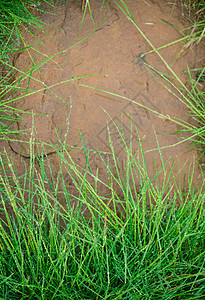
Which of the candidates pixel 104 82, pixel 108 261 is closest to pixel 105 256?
pixel 108 261

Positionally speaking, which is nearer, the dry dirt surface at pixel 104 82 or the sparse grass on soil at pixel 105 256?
the sparse grass on soil at pixel 105 256

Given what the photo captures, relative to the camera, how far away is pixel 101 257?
1092mm

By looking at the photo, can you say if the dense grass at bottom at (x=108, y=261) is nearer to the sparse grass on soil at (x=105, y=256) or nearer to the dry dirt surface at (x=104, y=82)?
the sparse grass on soil at (x=105, y=256)

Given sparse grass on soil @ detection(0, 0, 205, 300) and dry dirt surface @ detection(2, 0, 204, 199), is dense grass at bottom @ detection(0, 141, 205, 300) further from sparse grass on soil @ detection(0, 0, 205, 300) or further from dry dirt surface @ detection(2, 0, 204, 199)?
dry dirt surface @ detection(2, 0, 204, 199)

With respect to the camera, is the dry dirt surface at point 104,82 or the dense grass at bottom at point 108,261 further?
the dry dirt surface at point 104,82

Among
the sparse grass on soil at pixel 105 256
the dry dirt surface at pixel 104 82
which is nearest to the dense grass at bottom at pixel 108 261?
the sparse grass on soil at pixel 105 256

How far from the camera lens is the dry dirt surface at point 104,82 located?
4.56 ft

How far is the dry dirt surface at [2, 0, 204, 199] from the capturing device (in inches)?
54.7

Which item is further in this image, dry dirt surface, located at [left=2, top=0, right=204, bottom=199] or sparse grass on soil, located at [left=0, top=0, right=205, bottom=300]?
dry dirt surface, located at [left=2, top=0, right=204, bottom=199]

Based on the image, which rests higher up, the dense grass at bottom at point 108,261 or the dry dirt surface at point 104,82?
the dry dirt surface at point 104,82

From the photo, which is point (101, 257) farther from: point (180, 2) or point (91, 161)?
point (180, 2)


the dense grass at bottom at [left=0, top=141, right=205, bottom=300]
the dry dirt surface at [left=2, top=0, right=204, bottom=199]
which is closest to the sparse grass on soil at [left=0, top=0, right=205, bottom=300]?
the dense grass at bottom at [left=0, top=141, right=205, bottom=300]

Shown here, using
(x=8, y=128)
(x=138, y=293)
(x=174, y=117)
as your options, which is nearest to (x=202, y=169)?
(x=174, y=117)

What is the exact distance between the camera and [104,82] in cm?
140
